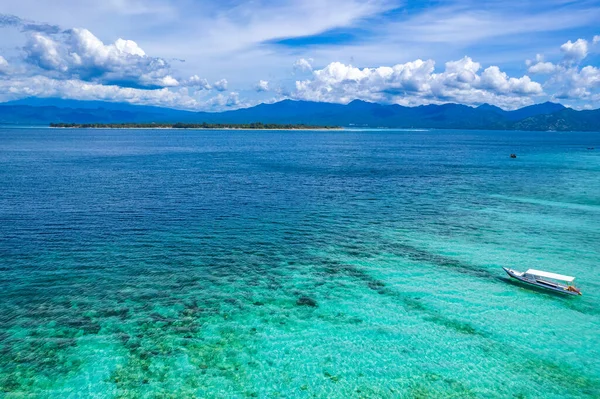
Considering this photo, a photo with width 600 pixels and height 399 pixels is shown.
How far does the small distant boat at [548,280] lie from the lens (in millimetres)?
36625

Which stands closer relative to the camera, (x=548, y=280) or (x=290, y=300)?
(x=290, y=300)

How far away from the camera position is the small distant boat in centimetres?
3662

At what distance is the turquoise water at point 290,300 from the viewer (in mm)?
25062

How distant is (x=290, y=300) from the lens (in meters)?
34.8

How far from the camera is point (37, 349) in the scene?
1053 inches

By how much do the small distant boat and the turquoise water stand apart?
2.79ft

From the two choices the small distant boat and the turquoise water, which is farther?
the small distant boat

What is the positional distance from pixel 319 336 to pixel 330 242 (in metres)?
21.5

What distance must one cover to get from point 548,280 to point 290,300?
83.3 feet

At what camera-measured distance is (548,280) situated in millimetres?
38094

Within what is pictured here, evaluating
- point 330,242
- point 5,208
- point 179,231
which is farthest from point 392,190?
point 5,208

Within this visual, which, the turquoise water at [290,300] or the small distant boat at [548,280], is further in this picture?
the small distant boat at [548,280]

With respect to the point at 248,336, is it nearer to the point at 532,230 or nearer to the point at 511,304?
the point at 511,304

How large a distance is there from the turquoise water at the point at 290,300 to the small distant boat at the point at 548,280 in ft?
2.79
